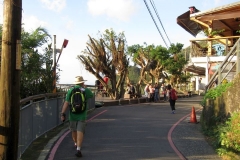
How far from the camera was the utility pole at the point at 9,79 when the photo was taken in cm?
589

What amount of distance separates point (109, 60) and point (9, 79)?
2059 centimetres

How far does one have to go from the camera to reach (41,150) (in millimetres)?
8086

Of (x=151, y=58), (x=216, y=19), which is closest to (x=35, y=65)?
(x=216, y=19)

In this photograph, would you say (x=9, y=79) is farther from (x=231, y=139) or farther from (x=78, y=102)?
(x=231, y=139)

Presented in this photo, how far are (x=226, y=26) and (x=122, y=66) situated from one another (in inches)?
321

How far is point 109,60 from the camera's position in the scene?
26406 millimetres

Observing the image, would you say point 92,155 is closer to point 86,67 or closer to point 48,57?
point 48,57

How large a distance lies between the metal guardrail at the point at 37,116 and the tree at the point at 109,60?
13.2 metres

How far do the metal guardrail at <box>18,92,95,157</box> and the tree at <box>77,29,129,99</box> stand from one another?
518 inches

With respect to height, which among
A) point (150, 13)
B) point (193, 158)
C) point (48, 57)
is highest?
point (150, 13)

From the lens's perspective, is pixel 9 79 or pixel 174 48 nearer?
pixel 9 79

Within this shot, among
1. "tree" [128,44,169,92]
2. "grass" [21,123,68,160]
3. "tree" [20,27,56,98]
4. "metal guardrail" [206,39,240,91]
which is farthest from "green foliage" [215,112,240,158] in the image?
"tree" [128,44,169,92]

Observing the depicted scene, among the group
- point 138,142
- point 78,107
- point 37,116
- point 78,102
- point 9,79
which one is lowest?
point 138,142

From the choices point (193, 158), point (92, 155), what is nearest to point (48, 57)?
point (92, 155)
